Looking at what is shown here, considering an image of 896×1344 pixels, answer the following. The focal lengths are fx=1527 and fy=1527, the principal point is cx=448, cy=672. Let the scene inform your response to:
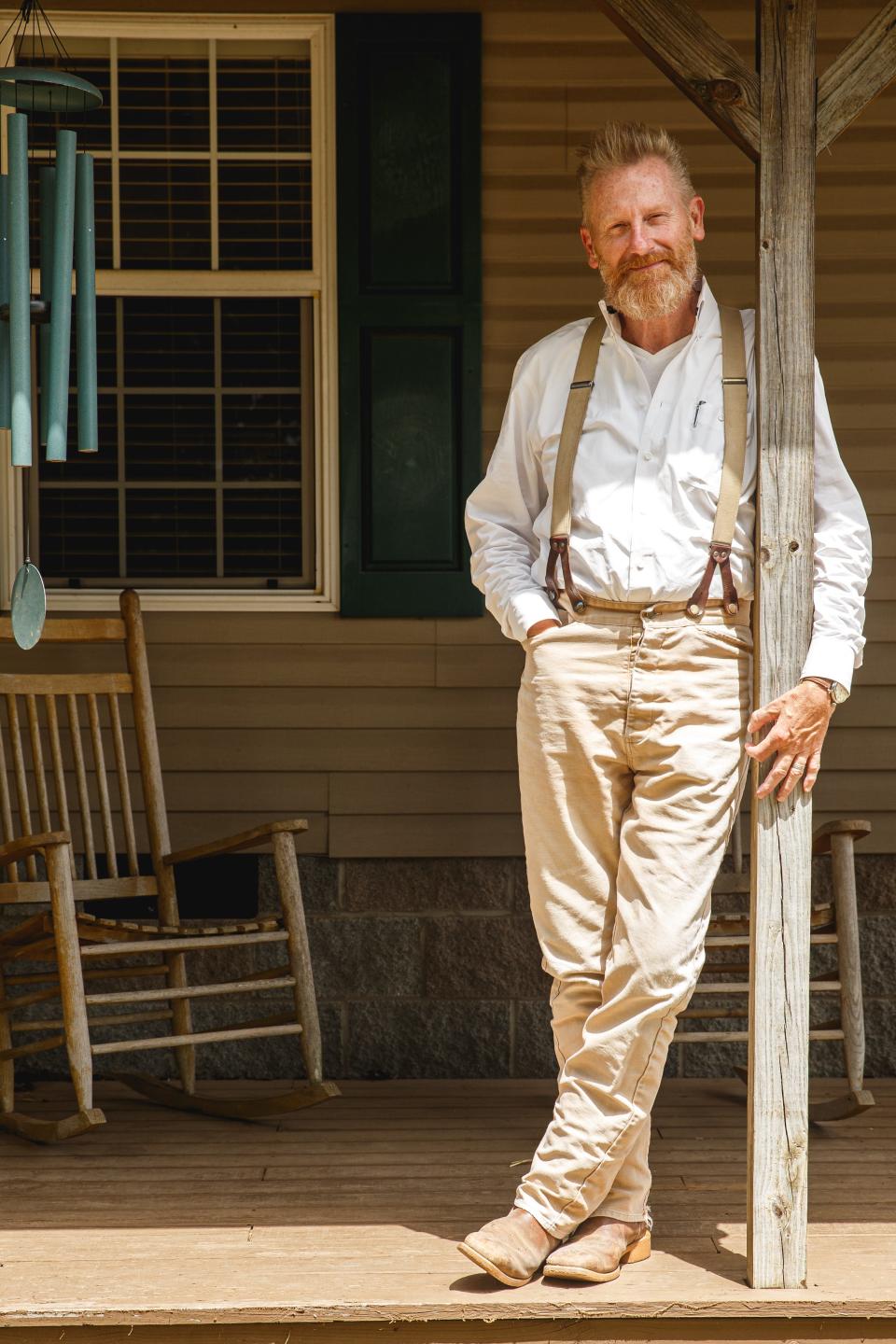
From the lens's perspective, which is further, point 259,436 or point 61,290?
point 259,436

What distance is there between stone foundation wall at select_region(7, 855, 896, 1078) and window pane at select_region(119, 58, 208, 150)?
202 cm

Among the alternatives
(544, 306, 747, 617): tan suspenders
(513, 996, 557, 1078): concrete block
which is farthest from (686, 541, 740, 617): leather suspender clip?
(513, 996, 557, 1078): concrete block

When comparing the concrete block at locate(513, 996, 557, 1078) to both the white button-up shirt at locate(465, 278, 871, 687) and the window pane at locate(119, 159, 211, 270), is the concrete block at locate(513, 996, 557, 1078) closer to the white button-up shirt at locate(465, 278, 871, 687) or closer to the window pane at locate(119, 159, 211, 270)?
the white button-up shirt at locate(465, 278, 871, 687)

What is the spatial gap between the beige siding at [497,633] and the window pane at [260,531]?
0.56ft

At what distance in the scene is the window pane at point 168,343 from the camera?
4246mm

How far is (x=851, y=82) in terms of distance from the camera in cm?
264

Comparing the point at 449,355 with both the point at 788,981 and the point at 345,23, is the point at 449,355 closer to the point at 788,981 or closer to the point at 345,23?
the point at 345,23

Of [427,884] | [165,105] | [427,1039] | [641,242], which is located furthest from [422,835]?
[165,105]

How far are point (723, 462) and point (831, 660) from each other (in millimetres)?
386

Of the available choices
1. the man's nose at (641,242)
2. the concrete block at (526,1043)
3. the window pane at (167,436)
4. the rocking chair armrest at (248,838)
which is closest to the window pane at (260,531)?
the window pane at (167,436)

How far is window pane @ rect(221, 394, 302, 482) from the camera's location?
4277 millimetres

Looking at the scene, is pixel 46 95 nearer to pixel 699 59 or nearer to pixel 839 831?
pixel 699 59

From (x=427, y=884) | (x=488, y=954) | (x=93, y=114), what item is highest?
(x=93, y=114)

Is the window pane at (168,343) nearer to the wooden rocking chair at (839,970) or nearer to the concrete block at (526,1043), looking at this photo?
the concrete block at (526,1043)
